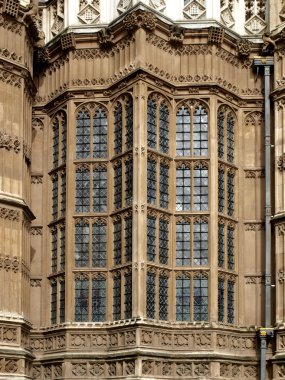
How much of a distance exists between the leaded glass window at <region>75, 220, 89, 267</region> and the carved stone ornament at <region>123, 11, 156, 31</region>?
708 cm

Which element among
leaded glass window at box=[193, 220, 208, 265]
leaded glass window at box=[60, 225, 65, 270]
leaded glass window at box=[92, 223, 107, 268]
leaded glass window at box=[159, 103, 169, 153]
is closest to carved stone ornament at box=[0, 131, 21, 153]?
leaded glass window at box=[60, 225, 65, 270]

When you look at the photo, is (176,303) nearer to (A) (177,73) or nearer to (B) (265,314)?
(B) (265,314)

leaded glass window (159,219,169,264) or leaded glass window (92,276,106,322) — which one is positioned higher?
leaded glass window (159,219,169,264)

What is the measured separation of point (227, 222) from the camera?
35062mm

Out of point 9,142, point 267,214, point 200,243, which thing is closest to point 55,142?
point 9,142

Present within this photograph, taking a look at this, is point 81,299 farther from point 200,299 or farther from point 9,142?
point 9,142

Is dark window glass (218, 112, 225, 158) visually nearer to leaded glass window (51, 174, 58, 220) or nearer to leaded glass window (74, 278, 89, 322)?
leaded glass window (51, 174, 58, 220)

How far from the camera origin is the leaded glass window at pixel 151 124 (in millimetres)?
34531

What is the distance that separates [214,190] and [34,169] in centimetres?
681

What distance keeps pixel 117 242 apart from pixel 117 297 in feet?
6.25

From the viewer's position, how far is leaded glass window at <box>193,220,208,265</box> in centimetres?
3428

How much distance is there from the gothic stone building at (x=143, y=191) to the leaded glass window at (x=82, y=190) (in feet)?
0.16

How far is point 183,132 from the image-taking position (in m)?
35.5

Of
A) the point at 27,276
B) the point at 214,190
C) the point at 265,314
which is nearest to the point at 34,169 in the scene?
the point at 27,276
